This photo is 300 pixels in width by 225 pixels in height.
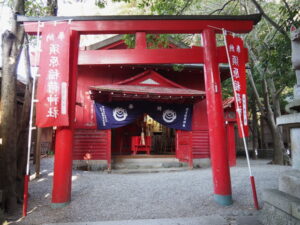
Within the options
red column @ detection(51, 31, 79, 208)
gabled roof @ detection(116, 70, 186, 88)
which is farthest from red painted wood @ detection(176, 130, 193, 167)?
red column @ detection(51, 31, 79, 208)

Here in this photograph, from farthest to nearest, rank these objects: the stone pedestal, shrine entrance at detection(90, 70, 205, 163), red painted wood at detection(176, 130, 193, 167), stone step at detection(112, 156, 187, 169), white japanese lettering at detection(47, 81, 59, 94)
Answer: red painted wood at detection(176, 130, 193, 167)
stone step at detection(112, 156, 187, 169)
shrine entrance at detection(90, 70, 205, 163)
white japanese lettering at detection(47, 81, 59, 94)
the stone pedestal

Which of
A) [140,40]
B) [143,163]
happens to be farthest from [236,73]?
[143,163]

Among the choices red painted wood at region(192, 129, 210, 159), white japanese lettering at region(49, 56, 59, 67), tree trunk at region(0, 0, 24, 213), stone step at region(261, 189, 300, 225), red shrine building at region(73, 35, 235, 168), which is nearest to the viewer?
stone step at region(261, 189, 300, 225)

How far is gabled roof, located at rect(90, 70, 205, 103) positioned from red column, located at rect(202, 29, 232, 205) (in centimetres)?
363

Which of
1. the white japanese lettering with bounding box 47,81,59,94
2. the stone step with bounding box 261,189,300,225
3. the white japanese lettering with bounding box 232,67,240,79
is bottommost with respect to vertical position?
the stone step with bounding box 261,189,300,225

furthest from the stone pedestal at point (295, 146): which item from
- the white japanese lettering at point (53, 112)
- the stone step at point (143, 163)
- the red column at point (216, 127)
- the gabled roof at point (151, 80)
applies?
the stone step at point (143, 163)

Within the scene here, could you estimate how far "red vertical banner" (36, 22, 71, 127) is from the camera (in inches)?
177

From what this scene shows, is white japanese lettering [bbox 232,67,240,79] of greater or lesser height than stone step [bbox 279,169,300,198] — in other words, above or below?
above

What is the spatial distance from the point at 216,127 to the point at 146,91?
13.9 ft

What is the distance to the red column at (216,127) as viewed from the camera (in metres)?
4.68

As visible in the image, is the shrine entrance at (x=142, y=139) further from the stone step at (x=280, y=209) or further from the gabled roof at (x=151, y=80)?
the stone step at (x=280, y=209)

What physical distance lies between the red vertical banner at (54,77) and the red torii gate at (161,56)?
25 cm

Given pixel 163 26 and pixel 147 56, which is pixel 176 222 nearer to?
pixel 147 56

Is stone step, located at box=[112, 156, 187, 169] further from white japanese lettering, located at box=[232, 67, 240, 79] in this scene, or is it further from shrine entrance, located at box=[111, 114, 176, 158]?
white japanese lettering, located at box=[232, 67, 240, 79]
